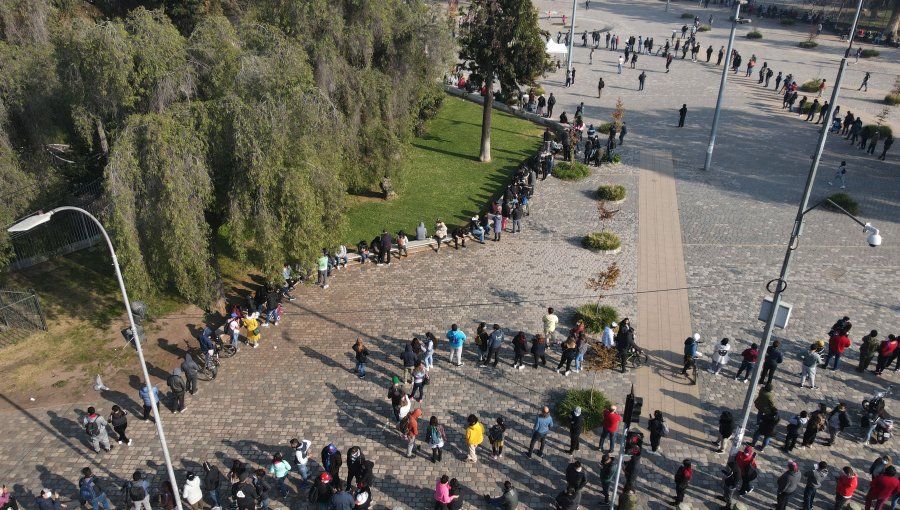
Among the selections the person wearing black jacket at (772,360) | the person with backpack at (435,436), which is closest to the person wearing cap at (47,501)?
the person with backpack at (435,436)

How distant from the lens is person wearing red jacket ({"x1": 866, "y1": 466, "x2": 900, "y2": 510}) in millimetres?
12094

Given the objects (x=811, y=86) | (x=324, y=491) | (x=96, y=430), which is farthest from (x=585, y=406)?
(x=811, y=86)

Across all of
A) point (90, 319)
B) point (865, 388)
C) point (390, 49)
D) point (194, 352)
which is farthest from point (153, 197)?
point (865, 388)

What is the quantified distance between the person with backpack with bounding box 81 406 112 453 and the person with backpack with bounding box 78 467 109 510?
146 centimetres

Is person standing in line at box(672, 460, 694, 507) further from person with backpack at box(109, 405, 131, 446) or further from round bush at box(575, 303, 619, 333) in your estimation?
person with backpack at box(109, 405, 131, 446)

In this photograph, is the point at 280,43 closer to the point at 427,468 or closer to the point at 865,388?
the point at 427,468

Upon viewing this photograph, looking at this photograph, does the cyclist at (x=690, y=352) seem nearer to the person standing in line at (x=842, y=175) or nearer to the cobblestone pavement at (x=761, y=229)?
the cobblestone pavement at (x=761, y=229)

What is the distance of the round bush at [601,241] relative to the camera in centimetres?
2230

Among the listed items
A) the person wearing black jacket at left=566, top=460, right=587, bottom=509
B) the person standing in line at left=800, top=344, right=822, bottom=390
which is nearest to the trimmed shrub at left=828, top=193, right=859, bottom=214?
the person standing in line at left=800, top=344, right=822, bottom=390

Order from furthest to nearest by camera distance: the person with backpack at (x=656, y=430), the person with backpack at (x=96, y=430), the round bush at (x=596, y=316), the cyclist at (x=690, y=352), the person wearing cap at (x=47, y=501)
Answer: the round bush at (x=596, y=316) < the cyclist at (x=690, y=352) < the person with backpack at (x=96, y=430) < the person with backpack at (x=656, y=430) < the person wearing cap at (x=47, y=501)

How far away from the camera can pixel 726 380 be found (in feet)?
53.5

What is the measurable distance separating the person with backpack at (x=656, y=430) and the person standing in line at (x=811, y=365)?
4.39 metres

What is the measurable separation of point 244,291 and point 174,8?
14.8 metres

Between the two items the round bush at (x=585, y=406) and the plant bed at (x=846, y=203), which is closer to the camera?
the round bush at (x=585, y=406)
